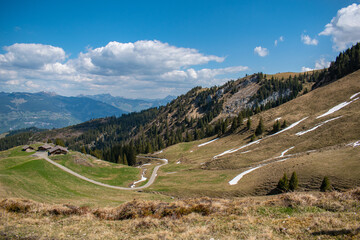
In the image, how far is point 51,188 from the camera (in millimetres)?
32250

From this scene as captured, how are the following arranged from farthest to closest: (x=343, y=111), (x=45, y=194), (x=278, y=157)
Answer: (x=343, y=111) < (x=278, y=157) < (x=45, y=194)

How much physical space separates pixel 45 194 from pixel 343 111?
7487 centimetres

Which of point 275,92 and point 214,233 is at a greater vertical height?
point 275,92

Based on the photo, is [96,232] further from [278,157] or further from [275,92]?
[275,92]

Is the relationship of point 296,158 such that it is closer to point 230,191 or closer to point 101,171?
point 230,191

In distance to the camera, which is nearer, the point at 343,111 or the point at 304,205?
the point at 304,205

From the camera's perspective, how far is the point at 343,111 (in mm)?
54750

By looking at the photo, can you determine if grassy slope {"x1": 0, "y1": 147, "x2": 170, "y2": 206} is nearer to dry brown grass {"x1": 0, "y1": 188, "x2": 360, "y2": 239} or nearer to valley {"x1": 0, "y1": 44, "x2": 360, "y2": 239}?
valley {"x1": 0, "y1": 44, "x2": 360, "y2": 239}

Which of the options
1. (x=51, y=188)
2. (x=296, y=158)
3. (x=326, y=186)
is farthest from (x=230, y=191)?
(x=51, y=188)

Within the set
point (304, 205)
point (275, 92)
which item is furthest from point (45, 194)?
point (275, 92)

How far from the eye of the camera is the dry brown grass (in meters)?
9.24

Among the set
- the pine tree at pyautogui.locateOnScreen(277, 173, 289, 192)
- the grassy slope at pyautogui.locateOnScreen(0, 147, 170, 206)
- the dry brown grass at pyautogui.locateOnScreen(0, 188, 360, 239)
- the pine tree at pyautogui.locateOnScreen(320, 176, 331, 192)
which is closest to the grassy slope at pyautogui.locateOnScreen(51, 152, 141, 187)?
the grassy slope at pyautogui.locateOnScreen(0, 147, 170, 206)

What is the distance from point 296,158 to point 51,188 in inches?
1813

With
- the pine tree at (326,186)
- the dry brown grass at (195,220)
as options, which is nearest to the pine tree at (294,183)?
the pine tree at (326,186)
